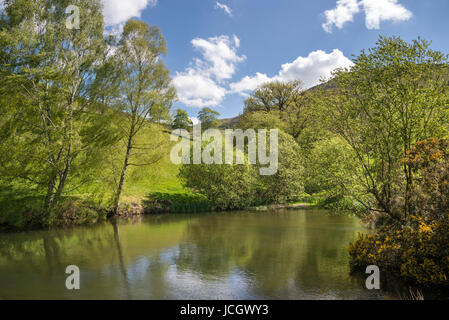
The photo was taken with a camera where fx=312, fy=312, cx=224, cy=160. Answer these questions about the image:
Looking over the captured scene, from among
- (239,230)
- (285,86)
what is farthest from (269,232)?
(285,86)

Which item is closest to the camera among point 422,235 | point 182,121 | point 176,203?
point 422,235

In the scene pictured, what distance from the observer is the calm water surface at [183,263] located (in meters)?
9.84

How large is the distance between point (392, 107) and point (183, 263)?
443 inches

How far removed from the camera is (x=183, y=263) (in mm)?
13281

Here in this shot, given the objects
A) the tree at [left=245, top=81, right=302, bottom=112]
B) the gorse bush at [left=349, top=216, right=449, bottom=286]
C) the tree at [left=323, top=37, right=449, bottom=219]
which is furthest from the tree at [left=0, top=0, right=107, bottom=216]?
the tree at [left=245, top=81, right=302, bottom=112]

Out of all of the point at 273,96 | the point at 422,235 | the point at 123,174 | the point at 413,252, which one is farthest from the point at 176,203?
the point at 273,96

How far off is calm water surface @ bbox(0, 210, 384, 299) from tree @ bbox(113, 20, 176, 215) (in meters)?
9.41

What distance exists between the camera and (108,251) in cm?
1562

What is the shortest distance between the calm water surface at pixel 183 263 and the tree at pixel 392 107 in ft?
14.3

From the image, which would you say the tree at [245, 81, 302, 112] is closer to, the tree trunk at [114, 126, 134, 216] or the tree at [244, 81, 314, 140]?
the tree at [244, 81, 314, 140]

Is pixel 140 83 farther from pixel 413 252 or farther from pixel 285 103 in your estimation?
pixel 285 103

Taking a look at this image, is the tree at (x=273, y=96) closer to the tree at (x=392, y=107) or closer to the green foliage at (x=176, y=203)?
the green foliage at (x=176, y=203)

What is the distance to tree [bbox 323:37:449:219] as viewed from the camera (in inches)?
506
